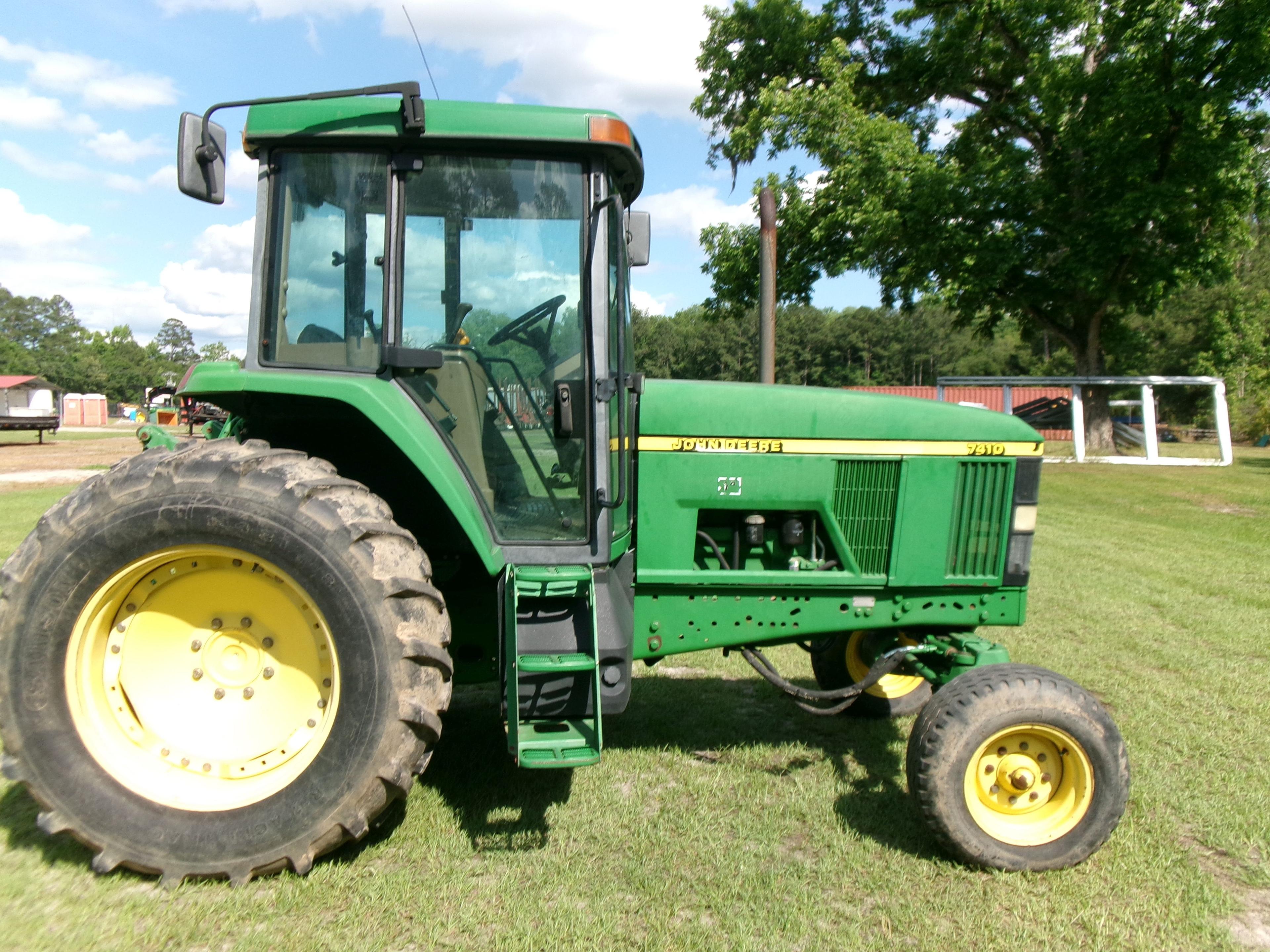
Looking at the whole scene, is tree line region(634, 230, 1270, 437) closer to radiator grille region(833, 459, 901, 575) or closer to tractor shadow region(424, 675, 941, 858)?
radiator grille region(833, 459, 901, 575)

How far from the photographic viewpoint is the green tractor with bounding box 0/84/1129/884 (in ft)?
8.79

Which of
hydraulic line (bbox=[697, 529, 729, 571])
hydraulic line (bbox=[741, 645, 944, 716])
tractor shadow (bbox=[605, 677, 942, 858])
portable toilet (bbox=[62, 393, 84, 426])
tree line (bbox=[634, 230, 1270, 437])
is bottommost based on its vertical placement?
portable toilet (bbox=[62, 393, 84, 426])

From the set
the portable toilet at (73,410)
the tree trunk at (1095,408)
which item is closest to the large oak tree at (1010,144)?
the tree trunk at (1095,408)

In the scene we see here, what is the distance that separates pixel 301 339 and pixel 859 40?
19792 millimetres

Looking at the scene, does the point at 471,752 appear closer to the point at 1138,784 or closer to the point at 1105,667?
the point at 1138,784

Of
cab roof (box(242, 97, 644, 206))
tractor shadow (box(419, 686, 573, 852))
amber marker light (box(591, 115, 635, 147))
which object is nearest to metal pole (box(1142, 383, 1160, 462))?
tractor shadow (box(419, 686, 573, 852))

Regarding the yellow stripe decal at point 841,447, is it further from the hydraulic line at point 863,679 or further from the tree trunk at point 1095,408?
the tree trunk at point 1095,408

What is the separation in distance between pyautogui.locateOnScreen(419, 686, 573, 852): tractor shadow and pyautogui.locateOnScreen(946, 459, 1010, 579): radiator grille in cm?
179

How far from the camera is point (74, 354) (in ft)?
279

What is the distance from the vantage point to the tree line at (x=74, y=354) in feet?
245

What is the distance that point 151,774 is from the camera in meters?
2.77

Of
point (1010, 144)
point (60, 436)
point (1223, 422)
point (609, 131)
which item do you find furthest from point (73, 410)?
point (609, 131)

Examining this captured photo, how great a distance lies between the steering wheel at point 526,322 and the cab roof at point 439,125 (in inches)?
20.1

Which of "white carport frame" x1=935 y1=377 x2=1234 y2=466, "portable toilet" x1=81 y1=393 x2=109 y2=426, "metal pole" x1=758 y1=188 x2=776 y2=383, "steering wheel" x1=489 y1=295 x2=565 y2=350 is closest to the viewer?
"steering wheel" x1=489 y1=295 x2=565 y2=350
